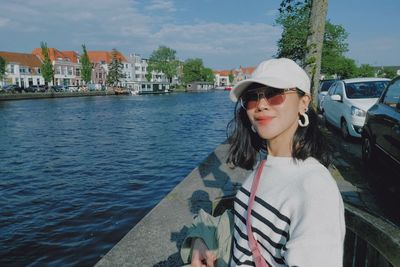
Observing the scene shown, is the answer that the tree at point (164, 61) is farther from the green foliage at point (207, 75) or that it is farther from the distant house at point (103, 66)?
the green foliage at point (207, 75)

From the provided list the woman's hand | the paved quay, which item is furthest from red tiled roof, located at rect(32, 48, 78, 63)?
the woman's hand

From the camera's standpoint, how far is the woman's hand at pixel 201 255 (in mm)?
1959

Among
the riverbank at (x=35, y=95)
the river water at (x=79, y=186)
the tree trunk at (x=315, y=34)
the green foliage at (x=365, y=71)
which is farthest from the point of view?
the green foliage at (x=365, y=71)

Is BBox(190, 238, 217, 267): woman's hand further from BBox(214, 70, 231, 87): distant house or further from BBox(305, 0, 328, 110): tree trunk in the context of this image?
BBox(214, 70, 231, 87): distant house

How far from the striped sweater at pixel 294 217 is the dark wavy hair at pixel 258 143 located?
0.10m

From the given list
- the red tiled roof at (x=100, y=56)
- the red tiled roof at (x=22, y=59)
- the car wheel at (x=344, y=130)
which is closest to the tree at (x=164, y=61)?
the red tiled roof at (x=100, y=56)

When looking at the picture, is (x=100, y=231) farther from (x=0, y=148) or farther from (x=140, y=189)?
(x=0, y=148)

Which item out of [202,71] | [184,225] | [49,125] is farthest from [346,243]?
[202,71]

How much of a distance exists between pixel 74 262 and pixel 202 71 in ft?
441

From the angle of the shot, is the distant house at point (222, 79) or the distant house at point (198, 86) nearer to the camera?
the distant house at point (198, 86)

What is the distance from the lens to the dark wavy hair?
5.44 feet

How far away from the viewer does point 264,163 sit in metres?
1.69

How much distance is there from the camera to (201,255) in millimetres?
1996

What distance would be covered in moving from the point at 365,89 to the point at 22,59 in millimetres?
81997
